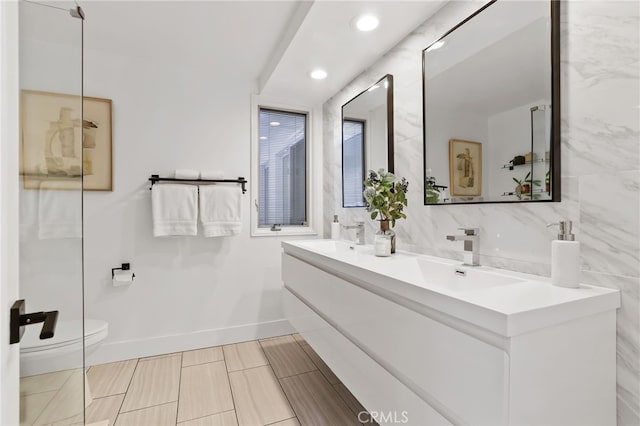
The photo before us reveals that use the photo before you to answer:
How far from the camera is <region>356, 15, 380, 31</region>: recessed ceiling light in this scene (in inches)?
66.1

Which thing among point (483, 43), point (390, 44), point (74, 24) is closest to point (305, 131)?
point (390, 44)

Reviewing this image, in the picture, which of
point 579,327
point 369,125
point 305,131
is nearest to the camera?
point 579,327

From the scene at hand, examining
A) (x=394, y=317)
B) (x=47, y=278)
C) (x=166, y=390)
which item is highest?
(x=47, y=278)

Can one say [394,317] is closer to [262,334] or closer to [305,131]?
[262,334]

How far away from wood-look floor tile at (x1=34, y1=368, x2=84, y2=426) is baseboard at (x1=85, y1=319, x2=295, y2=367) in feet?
4.78

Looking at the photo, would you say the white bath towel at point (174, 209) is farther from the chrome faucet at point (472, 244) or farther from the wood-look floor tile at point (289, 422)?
the chrome faucet at point (472, 244)

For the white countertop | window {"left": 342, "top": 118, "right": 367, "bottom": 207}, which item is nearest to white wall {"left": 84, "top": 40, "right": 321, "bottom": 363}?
window {"left": 342, "top": 118, "right": 367, "bottom": 207}

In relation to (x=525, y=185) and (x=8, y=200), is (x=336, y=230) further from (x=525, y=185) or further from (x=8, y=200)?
(x=8, y=200)

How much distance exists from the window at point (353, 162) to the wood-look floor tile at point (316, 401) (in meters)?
1.25

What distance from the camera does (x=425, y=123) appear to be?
1692mm

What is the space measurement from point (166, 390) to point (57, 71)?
1844 mm

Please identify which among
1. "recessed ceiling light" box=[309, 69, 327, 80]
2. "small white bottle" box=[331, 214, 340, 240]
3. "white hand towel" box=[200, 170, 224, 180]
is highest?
"recessed ceiling light" box=[309, 69, 327, 80]

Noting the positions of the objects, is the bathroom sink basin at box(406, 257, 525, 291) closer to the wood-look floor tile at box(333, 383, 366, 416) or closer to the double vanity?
the double vanity

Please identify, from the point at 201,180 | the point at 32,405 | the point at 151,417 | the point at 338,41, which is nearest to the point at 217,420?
the point at 151,417
